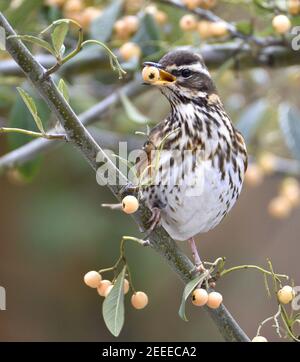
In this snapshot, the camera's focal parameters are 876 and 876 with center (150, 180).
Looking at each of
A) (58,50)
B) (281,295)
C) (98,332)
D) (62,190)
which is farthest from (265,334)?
(58,50)

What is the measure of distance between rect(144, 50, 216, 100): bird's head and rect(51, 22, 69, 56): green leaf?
2.08 feet

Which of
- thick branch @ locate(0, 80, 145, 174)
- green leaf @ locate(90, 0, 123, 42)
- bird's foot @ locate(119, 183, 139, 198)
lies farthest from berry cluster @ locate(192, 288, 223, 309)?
green leaf @ locate(90, 0, 123, 42)

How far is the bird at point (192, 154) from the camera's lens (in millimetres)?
2969

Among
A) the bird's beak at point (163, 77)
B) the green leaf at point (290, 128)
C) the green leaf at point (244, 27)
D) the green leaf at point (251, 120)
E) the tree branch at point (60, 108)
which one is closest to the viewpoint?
the tree branch at point (60, 108)

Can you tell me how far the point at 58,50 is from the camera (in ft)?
7.02

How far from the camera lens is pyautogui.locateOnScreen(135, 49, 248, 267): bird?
2.97 m

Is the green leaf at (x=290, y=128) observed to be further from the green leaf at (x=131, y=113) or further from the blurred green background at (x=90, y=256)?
the blurred green background at (x=90, y=256)

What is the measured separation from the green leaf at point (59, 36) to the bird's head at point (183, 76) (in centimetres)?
64

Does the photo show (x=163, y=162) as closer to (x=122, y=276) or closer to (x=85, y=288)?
(x=122, y=276)

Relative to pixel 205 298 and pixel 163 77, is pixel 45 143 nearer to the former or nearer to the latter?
pixel 163 77

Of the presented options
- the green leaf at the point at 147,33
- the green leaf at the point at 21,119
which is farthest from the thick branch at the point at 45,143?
the green leaf at the point at 147,33

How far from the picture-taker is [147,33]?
364 cm

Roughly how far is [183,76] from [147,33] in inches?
28.1

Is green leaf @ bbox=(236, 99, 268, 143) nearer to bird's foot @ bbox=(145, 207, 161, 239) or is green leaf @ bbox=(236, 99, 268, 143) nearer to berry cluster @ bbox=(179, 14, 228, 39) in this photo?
berry cluster @ bbox=(179, 14, 228, 39)
